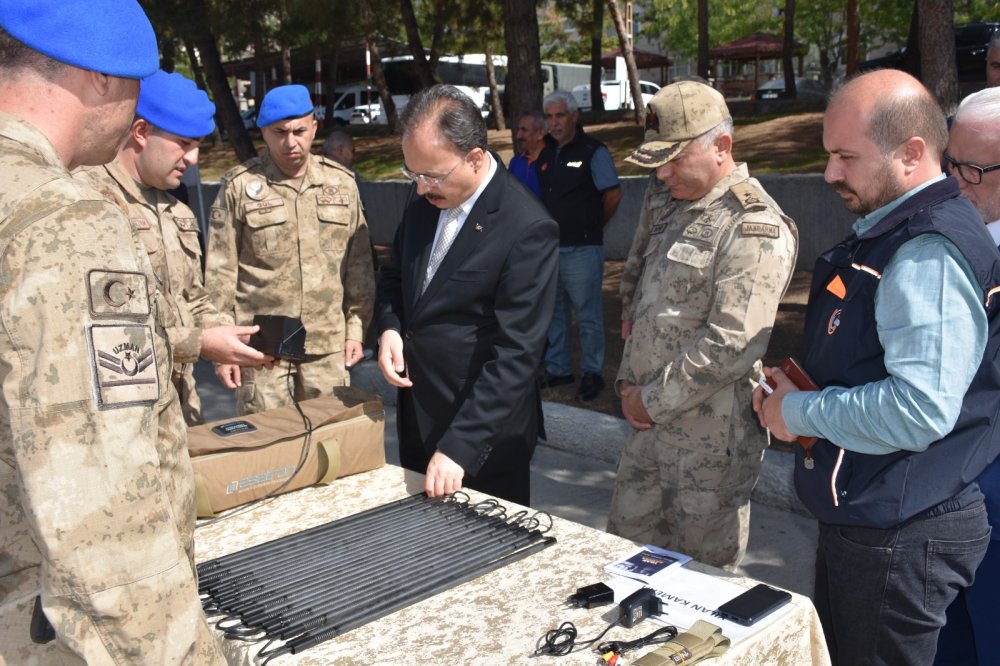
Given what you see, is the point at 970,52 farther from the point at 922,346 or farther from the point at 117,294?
the point at 117,294

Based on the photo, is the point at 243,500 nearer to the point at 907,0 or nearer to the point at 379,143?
the point at 379,143

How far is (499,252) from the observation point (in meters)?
2.81

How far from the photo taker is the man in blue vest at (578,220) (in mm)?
6285

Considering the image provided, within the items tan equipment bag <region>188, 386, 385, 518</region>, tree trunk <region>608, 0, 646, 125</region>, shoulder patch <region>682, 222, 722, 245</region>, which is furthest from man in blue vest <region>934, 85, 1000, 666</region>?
tree trunk <region>608, 0, 646, 125</region>

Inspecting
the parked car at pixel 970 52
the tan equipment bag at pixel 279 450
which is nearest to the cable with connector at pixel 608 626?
the tan equipment bag at pixel 279 450

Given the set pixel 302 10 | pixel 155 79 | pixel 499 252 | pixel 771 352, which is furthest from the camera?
pixel 302 10

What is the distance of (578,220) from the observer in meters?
6.31

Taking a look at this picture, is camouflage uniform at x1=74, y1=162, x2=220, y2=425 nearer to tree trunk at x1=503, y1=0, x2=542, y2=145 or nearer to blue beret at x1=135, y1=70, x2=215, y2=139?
blue beret at x1=135, y1=70, x2=215, y2=139

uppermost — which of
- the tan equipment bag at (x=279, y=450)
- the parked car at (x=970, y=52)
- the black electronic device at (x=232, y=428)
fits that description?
the parked car at (x=970, y=52)

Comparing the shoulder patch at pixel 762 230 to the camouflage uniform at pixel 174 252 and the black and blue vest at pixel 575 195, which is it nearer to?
the camouflage uniform at pixel 174 252

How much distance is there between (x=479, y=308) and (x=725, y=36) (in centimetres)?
4298

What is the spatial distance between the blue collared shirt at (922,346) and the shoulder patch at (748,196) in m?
0.85

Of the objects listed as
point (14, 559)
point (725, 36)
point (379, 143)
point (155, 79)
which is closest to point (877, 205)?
point (14, 559)

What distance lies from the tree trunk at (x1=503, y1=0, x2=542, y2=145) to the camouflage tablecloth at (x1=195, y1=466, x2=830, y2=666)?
6.39 meters
